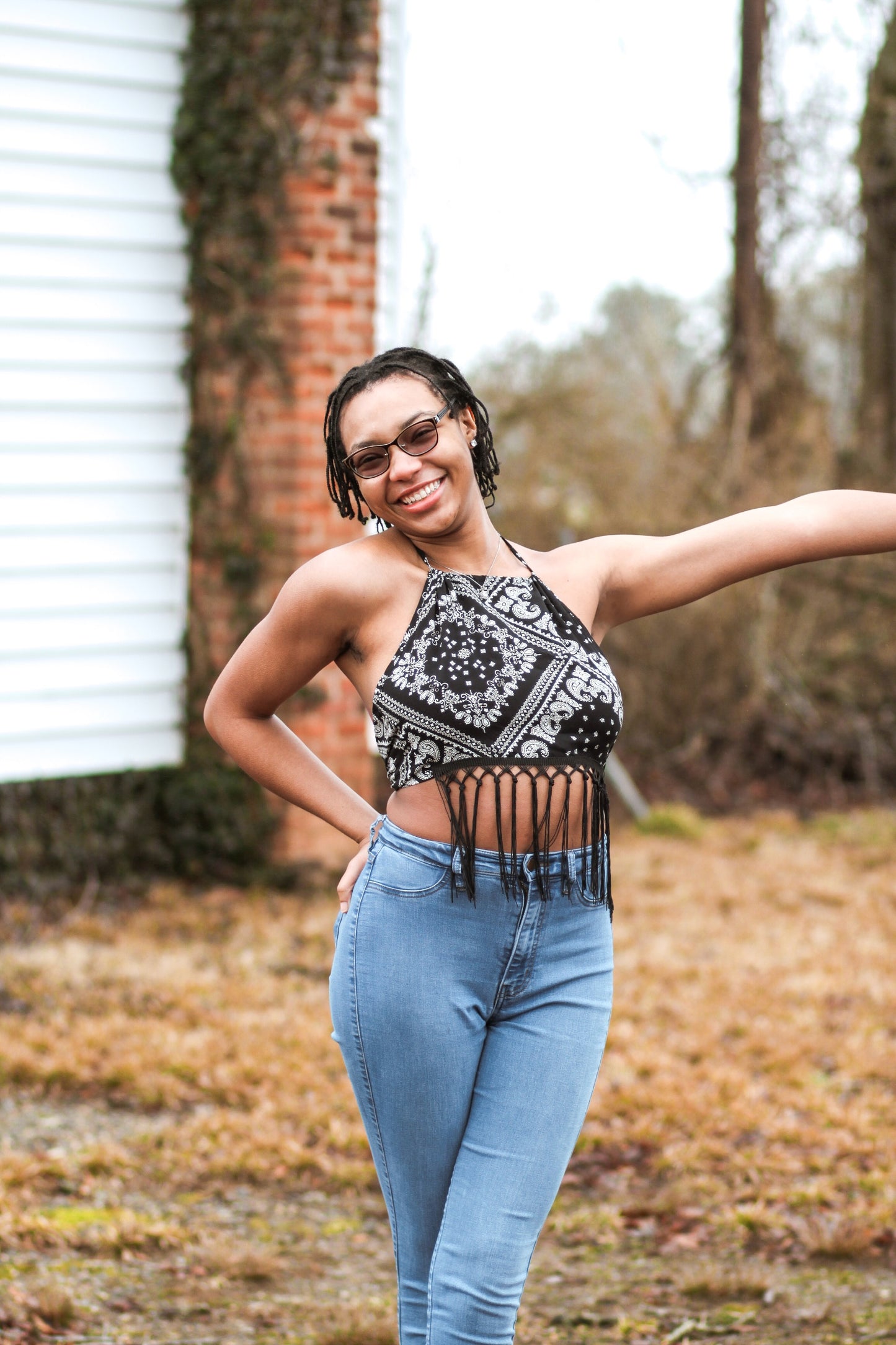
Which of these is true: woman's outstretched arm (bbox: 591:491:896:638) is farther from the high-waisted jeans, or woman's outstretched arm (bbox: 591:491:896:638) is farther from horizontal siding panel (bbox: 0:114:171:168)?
horizontal siding panel (bbox: 0:114:171:168)

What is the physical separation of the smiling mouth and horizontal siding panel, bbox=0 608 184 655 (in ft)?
12.6

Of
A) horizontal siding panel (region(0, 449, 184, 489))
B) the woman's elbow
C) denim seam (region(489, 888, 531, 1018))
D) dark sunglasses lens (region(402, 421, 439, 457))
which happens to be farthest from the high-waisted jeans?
horizontal siding panel (region(0, 449, 184, 489))

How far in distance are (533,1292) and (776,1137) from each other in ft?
3.53

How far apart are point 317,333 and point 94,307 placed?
95 cm

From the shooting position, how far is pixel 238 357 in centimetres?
596

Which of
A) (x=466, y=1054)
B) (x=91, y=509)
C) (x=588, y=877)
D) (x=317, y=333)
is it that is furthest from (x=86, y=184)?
(x=466, y=1054)

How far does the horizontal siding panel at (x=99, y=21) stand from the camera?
5461 millimetres

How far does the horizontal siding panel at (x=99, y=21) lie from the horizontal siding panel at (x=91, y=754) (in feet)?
9.41

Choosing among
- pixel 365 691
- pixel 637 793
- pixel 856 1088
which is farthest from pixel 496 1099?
pixel 637 793

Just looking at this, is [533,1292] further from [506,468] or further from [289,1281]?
[506,468]

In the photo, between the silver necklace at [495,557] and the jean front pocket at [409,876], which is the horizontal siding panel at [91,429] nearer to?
the silver necklace at [495,557]

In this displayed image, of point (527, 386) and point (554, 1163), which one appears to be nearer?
point (554, 1163)

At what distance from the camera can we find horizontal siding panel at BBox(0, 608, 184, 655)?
18.6 ft

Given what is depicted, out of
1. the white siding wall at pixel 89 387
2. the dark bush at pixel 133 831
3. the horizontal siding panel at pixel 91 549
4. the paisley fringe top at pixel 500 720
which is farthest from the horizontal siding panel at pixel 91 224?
the paisley fringe top at pixel 500 720
